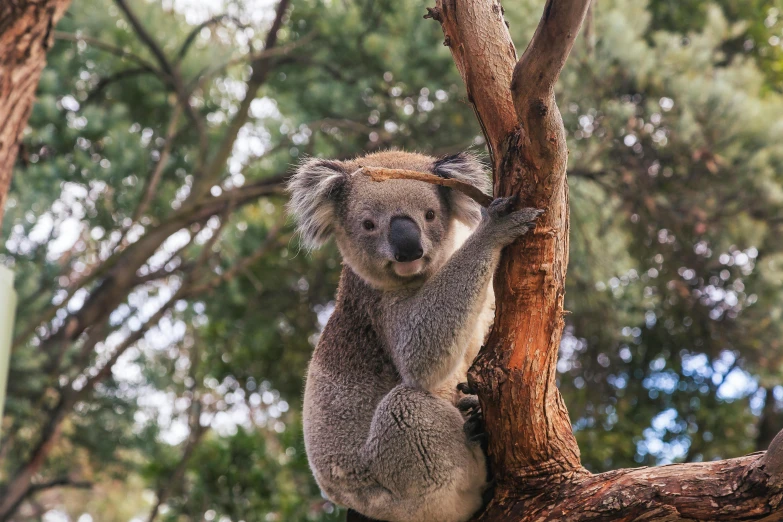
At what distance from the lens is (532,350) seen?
120 inches

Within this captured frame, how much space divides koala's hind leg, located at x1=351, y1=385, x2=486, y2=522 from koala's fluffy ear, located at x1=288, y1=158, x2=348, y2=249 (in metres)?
1.05

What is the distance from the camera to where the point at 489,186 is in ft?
13.8

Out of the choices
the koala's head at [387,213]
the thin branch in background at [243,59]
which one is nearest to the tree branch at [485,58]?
the koala's head at [387,213]

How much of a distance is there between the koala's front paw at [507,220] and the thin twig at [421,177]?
0.14 meters

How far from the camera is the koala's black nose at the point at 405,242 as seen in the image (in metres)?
3.54

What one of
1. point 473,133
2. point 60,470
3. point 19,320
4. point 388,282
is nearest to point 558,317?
point 388,282

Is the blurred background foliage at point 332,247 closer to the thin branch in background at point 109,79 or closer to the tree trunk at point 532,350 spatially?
the thin branch in background at point 109,79

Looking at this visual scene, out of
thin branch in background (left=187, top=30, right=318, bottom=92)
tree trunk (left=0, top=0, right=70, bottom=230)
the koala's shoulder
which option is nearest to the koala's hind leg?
the koala's shoulder

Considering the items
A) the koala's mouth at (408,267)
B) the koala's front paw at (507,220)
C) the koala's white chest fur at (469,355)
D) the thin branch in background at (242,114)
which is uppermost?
the thin branch in background at (242,114)

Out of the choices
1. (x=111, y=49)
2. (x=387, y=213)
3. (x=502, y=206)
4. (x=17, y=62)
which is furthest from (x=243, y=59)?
(x=502, y=206)

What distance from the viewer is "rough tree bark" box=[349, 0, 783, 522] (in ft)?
9.24

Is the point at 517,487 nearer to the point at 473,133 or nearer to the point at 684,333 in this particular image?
the point at 473,133

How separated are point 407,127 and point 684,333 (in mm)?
3717

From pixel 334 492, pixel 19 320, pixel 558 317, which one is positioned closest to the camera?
pixel 558 317
